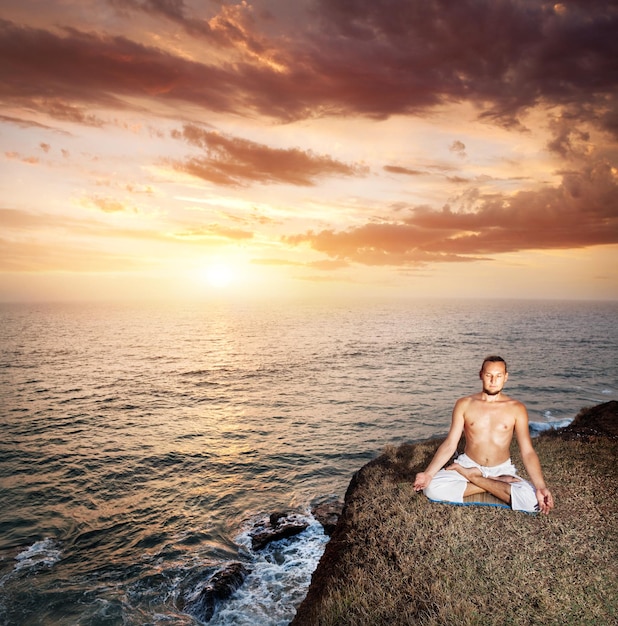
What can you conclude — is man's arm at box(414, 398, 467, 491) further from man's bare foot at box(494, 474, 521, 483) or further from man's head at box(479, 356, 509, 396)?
man's bare foot at box(494, 474, 521, 483)

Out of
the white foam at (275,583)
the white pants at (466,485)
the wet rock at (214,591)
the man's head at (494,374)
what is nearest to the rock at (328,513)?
the white foam at (275,583)

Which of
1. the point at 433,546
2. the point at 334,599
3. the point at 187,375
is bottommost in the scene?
the point at 187,375

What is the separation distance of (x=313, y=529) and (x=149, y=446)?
1680cm

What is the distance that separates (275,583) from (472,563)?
829 centimetres

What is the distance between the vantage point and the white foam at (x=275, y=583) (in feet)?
38.9

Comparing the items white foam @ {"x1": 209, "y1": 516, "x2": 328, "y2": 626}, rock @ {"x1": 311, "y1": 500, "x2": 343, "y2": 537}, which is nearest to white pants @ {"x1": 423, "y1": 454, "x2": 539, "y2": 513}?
white foam @ {"x1": 209, "y1": 516, "x2": 328, "y2": 626}

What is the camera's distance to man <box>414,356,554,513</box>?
8.59m

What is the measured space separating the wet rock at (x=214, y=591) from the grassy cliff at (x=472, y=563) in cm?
416

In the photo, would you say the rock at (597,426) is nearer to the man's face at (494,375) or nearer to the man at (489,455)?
the man at (489,455)

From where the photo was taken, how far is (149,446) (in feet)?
95.0

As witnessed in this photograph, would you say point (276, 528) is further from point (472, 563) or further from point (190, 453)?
point (190, 453)

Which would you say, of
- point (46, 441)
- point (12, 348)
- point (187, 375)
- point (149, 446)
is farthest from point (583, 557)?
point (12, 348)

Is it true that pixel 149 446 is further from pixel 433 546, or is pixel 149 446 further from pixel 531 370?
pixel 531 370

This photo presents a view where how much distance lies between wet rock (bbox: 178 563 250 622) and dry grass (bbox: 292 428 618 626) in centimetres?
427
